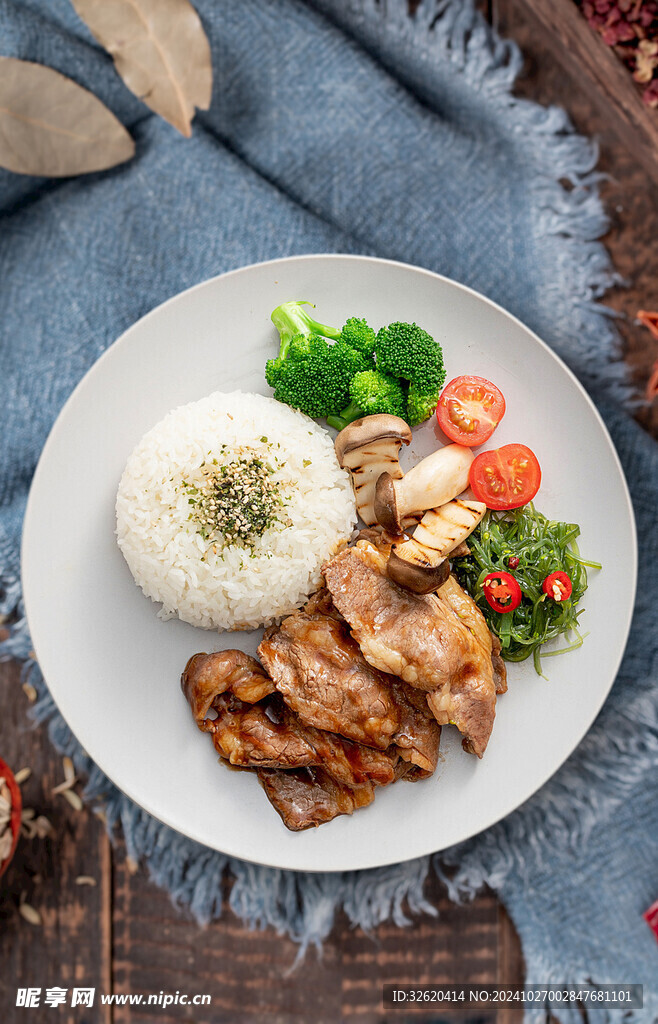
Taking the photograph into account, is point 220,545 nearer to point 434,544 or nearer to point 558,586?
point 434,544

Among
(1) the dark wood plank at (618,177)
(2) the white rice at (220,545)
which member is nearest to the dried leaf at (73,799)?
(2) the white rice at (220,545)

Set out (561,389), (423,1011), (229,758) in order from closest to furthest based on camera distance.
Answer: (229,758) → (561,389) → (423,1011)

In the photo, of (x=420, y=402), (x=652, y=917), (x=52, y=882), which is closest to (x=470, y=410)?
(x=420, y=402)

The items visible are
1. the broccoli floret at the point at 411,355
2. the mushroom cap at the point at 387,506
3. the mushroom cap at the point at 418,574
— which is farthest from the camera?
the broccoli floret at the point at 411,355

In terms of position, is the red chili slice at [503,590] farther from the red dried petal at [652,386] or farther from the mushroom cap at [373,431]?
the red dried petal at [652,386]

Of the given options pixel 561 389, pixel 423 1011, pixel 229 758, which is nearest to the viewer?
pixel 229 758

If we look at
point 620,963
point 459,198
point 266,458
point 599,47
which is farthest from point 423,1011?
point 599,47

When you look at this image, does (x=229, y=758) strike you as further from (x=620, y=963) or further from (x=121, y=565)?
(x=620, y=963)
